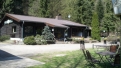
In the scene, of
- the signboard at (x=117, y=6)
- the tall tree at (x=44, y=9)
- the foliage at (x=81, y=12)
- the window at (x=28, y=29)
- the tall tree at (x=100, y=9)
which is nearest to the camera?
the signboard at (x=117, y=6)

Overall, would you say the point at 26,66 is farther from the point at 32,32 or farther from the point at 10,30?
the point at 10,30

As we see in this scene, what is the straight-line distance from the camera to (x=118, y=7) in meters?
3.19

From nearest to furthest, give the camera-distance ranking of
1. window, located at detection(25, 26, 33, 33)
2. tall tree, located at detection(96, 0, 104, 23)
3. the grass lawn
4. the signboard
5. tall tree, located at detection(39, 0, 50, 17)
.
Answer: the signboard → the grass lawn → window, located at detection(25, 26, 33, 33) → tall tree, located at detection(39, 0, 50, 17) → tall tree, located at detection(96, 0, 104, 23)

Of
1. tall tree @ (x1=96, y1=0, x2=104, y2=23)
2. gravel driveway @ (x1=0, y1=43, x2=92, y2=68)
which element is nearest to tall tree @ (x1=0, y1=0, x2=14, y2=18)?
tall tree @ (x1=96, y1=0, x2=104, y2=23)

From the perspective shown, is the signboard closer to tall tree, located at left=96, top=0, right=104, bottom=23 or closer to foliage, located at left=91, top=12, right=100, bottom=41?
foliage, located at left=91, top=12, right=100, bottom=41

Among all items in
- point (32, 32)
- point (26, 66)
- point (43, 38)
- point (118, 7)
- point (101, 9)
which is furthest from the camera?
point (101, 9)

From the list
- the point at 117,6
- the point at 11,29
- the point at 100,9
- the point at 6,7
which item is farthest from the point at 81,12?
the point at 117,6

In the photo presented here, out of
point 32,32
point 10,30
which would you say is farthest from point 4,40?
point 32,32

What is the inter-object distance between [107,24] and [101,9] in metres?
9.84

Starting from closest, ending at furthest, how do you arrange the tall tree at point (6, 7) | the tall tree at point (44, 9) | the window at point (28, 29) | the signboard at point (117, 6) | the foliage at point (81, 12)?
the signboard at point (117, 6)
the window at point (28, 29)
the tall tree at point (6, 7)
the foliage at point (81, 12)
the tall tree at point (44, 9)

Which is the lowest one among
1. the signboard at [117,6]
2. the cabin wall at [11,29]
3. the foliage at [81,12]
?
the cabin wall at [11,29]

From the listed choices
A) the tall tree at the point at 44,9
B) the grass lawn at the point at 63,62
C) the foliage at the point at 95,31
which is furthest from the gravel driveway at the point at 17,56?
the tall tree at the point at 44,9

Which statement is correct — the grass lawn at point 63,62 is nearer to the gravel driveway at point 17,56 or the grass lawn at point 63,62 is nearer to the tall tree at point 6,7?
the gravel driveway at point 17,56

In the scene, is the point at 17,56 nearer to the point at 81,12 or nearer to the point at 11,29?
the point at 11,29
